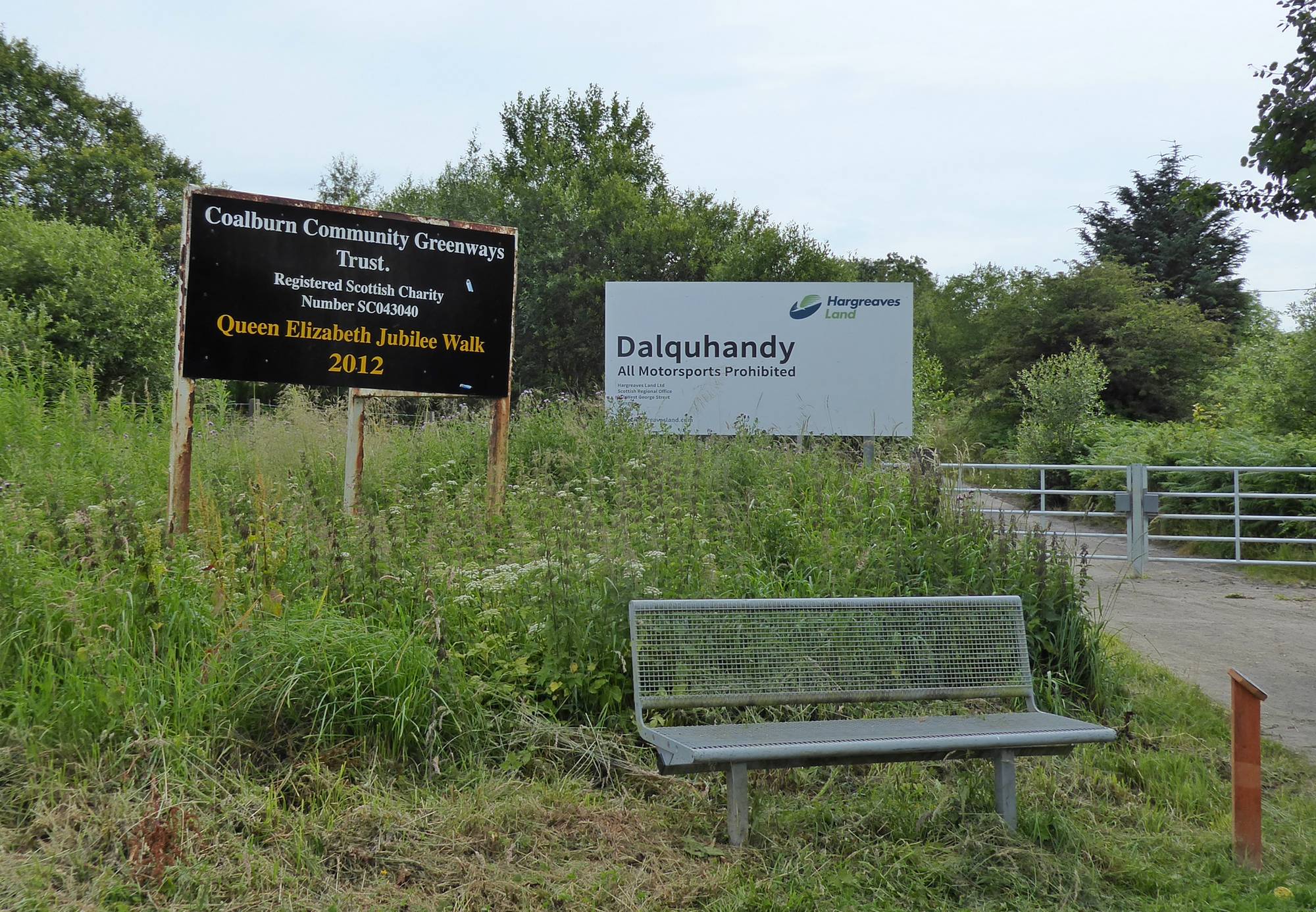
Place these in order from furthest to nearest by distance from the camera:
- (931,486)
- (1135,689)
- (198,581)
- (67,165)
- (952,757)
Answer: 1. (67,165)
2. (931,486)
3. (1135,689)
4. (198,581)
5. (952,757)

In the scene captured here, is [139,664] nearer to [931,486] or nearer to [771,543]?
[771,543]

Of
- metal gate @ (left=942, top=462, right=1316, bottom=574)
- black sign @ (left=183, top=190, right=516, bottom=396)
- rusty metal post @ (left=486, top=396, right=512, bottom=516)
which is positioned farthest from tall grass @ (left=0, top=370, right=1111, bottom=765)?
metal gate @ (left=942, top=462, right=1316, bottom=574)

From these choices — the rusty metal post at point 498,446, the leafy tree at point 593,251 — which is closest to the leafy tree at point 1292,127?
the rusty metal post at point 498,446

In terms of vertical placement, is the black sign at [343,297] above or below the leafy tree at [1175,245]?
below

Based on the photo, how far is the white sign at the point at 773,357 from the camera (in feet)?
45.2

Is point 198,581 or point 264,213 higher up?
point 264,213

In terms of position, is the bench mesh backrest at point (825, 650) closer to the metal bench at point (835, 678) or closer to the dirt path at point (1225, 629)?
the metal bench at point (835, 678)

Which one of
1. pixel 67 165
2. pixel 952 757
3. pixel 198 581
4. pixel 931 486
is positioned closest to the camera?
pixel 952 757

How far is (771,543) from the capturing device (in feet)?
21.6

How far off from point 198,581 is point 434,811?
161cm

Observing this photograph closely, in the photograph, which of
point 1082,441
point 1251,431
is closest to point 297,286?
A: point 1251,431

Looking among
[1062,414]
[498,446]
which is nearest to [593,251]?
[1062,414]

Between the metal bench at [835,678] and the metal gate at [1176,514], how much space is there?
4787 millimetres

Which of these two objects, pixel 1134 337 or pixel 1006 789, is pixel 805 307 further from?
pixel 1134 337
